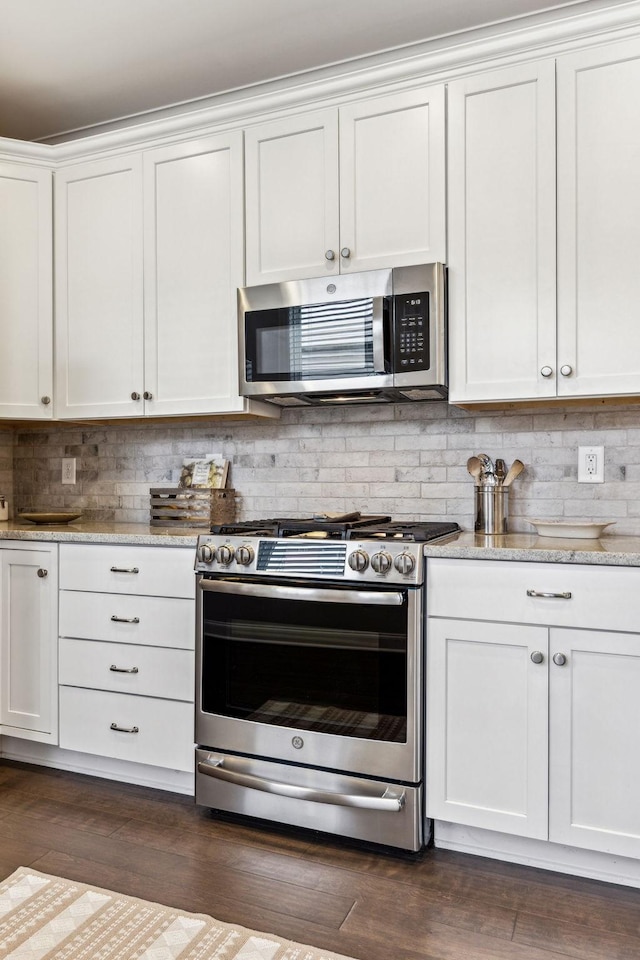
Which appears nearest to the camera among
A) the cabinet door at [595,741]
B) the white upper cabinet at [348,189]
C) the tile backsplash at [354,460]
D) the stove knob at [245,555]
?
the cabinet door at [595,741]

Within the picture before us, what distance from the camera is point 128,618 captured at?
2635mm

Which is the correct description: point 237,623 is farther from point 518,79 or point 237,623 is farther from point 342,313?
point 518,79

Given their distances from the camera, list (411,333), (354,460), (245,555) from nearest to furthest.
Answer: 1. (245,555)
2. (411,333)
3. (354,460)

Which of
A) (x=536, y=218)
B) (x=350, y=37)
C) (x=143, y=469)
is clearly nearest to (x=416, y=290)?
(x=536, y=218)

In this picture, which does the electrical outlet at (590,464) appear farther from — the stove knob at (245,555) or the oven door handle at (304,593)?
the stove knob at (245,555)

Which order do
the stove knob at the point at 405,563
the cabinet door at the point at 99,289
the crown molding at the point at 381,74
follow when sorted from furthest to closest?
the cabinet door at the point at 99,289 → the crown molding at the point at 381,74 → the stove knob at the point at 405,563

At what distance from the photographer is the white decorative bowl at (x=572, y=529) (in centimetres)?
231

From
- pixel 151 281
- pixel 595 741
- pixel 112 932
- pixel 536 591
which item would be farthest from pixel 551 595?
pixel 151 281

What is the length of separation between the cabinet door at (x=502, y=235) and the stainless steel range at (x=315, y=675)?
0.60 meters

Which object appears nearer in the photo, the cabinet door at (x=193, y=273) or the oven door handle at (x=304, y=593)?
the oven door handle at (x=304, y=593)

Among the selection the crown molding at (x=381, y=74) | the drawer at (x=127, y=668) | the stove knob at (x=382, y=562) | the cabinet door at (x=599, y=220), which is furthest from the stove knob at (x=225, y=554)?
the crown molding at (x=381, y=74)

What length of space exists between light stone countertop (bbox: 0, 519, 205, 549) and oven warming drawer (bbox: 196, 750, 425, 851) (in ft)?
→ 2.43

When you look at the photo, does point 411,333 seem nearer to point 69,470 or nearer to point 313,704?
point 313,704

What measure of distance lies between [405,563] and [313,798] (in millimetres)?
801
